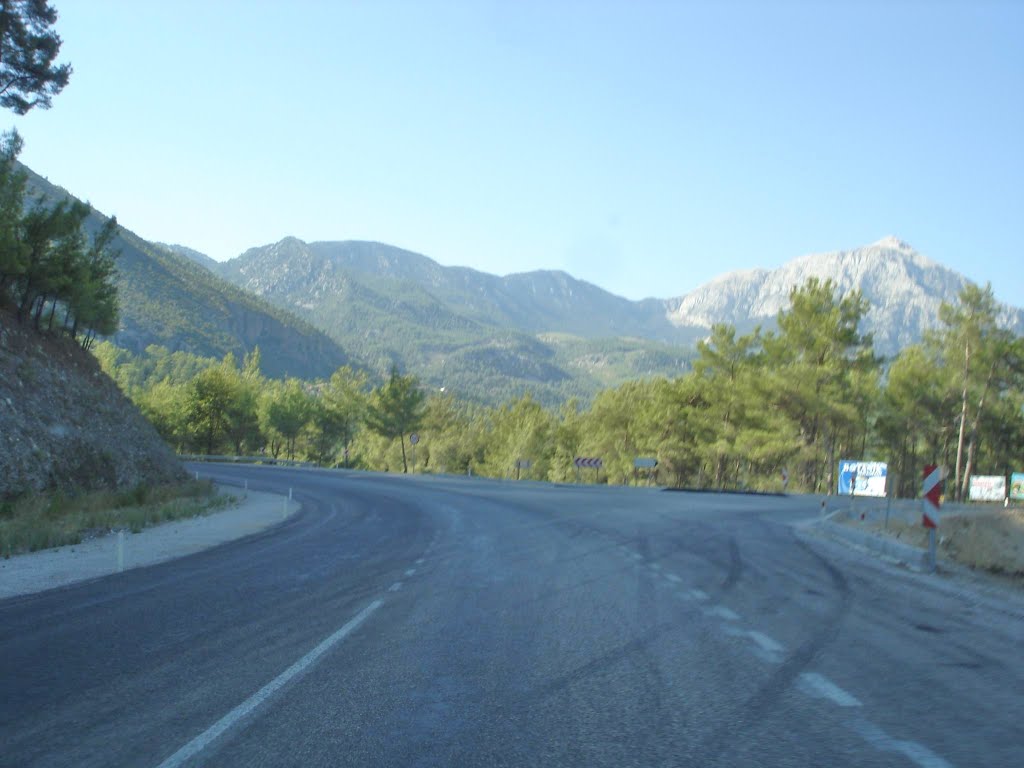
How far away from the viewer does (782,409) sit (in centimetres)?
6047

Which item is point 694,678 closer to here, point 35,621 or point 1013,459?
point 35,621

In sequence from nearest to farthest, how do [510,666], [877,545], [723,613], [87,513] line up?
[510,666], [723,613], [877,545], [87,513]

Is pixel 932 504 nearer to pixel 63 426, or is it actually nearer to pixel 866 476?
pixel 63 426

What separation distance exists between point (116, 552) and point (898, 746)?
1409 centimetres

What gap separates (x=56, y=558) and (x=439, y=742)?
40.4 feet

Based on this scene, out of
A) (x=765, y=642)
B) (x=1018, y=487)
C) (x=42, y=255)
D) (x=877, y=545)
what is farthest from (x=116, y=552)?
(x=1018, y=487)

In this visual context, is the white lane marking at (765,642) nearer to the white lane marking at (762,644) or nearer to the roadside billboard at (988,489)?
the white lane marking at (762,644)

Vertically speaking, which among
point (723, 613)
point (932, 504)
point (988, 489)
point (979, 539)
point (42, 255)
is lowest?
point (723, 613)

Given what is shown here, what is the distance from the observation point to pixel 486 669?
7066 millimetres

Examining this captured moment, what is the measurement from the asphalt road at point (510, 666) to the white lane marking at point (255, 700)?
0.07 feet

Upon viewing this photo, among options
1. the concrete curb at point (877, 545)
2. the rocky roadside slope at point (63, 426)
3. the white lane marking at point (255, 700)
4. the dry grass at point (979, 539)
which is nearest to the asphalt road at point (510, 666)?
the white lane marking at point (255, 700)

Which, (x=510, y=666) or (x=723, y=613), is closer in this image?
(x=510, y=666)

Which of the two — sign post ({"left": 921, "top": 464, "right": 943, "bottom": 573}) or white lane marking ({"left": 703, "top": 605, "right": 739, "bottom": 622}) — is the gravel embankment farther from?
sign post ({"left": 921, "top": 464, "right": 943, "bottom": 573})

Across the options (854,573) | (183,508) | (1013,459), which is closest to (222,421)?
(183,508)
